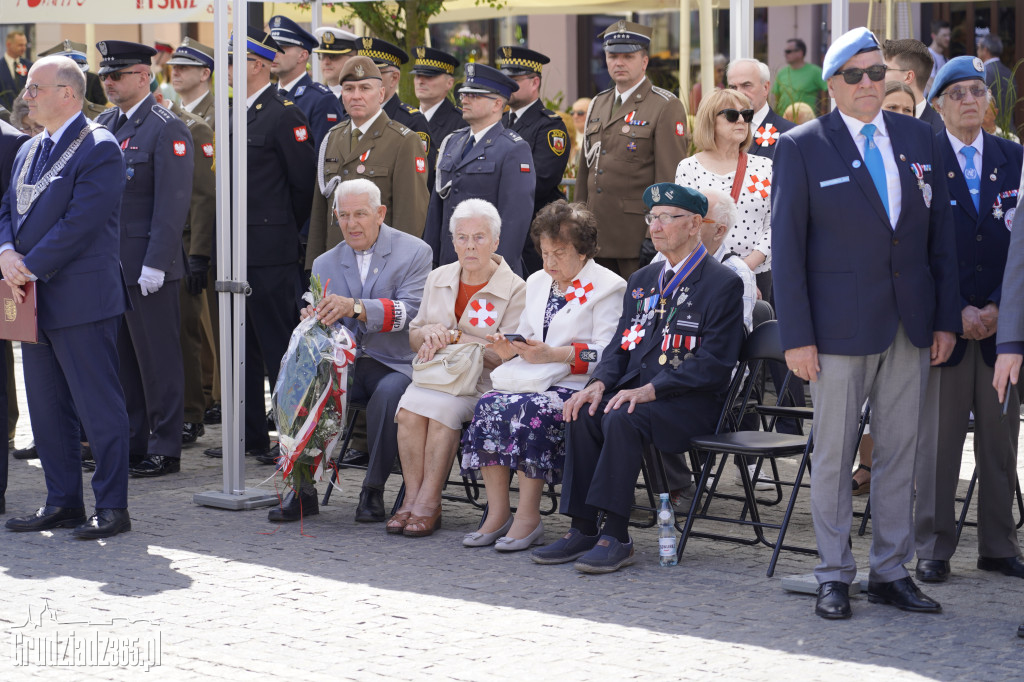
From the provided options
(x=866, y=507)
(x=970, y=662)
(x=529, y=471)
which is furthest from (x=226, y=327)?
(x=970, y=662)

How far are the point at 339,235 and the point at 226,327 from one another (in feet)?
4.10

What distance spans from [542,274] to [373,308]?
865mm

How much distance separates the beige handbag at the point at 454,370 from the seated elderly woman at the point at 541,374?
179 mm

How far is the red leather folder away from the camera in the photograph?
6.45 metres

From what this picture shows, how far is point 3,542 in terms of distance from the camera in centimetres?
644

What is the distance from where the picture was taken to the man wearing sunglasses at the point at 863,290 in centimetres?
510

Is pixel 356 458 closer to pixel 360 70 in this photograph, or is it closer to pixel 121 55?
pixel 360 70

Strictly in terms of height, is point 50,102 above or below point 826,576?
above

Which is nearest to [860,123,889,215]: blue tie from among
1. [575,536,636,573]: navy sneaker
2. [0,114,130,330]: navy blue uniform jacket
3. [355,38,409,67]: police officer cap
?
[575,536,636,573]: navy sneaker

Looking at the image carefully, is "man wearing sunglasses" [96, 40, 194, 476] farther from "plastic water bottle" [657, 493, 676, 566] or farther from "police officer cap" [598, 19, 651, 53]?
"plastic water bottle" [657, 493, 676, 566]

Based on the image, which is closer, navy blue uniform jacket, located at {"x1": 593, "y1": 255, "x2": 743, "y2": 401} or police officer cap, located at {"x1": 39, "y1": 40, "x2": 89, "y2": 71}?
navy blue uniform jacket, located at {"x1": 593, "y1": 255, "x2": 743, "y2": 401}

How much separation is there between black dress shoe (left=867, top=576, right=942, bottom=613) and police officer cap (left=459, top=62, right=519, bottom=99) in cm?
372

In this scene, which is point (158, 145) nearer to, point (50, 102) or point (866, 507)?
point (50, 102)

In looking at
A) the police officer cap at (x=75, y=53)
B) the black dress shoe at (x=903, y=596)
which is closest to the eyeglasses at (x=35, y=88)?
the police officer cap at (x=75, y=53)
